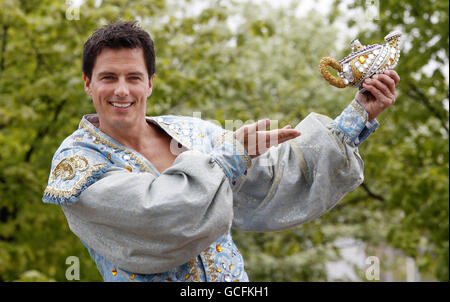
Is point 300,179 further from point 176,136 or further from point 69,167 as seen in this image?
point 69,167

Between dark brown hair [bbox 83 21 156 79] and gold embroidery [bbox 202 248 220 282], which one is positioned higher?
dark brown hair [bbox 83 21 156 79]

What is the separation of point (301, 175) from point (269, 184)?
5.2 inches

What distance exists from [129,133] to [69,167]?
0.93ft

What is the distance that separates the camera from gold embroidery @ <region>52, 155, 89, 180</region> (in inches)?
72.9

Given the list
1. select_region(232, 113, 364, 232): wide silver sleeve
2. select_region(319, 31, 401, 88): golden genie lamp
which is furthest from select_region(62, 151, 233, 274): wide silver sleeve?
select_region(319, 31, 401, 88): golden genie lamp

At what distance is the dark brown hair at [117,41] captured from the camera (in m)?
1.95

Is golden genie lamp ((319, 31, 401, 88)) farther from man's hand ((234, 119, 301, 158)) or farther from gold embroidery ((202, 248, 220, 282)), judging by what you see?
gold embroidery ((202, 248, 220, 282))

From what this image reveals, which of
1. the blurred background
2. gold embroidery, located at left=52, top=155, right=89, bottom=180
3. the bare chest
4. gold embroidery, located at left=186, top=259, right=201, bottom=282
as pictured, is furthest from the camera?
the blurred background

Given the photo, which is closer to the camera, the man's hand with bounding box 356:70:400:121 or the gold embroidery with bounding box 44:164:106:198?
the gold embroidery with bounding box 44:164:106:198

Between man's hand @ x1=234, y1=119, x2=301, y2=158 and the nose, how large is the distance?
0.42 meters

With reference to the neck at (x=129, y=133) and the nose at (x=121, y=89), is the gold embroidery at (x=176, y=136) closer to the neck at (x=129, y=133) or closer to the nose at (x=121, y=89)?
the neck at (x=129, y=133)

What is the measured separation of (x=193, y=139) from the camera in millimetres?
2148
